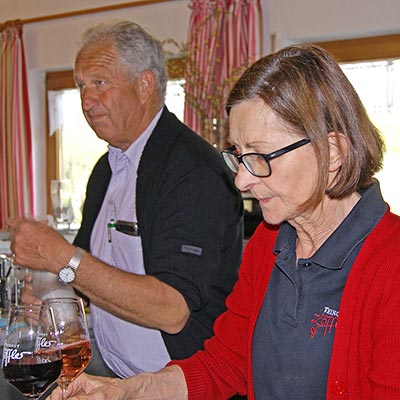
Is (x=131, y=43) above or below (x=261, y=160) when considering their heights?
above

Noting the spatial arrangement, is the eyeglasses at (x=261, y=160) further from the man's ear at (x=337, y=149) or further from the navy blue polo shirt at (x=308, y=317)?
the navy blue polo shirt at (x=308, y=317)

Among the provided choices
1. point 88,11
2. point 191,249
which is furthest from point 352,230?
point 88,11

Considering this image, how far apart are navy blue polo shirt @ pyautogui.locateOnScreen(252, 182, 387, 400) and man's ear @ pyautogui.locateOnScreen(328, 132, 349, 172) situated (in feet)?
0.27

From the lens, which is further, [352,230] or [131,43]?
[131,43]

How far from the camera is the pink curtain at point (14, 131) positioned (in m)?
5.96

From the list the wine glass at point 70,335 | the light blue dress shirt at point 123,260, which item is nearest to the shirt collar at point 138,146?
the light blue dress shirt at point 123,260

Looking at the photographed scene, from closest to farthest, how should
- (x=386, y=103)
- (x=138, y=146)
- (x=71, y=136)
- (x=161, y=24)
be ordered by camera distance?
(x=138, y=146)
(x=386, y=103)
(x=161, y=24)
(x=71, y=136)

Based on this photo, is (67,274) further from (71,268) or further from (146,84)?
(146,84)

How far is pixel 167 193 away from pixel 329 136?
66 cm

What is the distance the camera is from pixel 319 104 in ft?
3.90

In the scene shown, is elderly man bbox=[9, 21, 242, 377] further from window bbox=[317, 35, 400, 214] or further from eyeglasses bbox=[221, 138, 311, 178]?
window bbox=[317, 35, 400, 214]

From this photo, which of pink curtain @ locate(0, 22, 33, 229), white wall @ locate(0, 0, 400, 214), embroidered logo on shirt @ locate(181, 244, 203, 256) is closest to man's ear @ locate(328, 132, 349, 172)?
embroidered logo on shirt @ locate(181, 244, 203, 256)

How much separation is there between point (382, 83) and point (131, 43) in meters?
2.92

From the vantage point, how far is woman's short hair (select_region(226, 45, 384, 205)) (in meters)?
1.19
